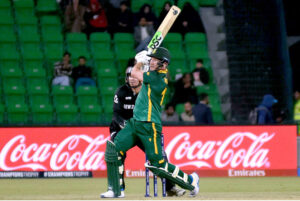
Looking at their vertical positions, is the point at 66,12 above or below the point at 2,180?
above

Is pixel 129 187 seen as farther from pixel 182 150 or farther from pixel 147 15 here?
pixel 147 15

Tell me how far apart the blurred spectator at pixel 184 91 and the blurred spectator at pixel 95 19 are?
118 inches

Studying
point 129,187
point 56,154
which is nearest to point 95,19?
point 56,154

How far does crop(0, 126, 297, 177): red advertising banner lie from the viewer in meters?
16.7

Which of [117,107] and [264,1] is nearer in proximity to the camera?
[117,107]

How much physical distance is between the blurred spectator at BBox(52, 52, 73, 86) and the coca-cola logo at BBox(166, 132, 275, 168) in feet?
12.1

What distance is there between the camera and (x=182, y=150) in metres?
16.9

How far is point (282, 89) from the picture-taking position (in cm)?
2075

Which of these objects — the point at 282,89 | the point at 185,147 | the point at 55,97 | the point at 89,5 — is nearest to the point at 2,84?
the point at 55,97

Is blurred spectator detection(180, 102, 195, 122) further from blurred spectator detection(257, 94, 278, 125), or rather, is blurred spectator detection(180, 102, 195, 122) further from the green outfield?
the green outfield

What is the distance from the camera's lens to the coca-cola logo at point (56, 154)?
16.7 metres

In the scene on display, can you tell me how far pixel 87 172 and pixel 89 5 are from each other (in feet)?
18.0

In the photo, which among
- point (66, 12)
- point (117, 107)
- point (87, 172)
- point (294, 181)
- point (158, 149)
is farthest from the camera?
point (66, 12)

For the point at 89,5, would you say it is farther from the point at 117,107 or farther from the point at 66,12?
the point at 117,107
